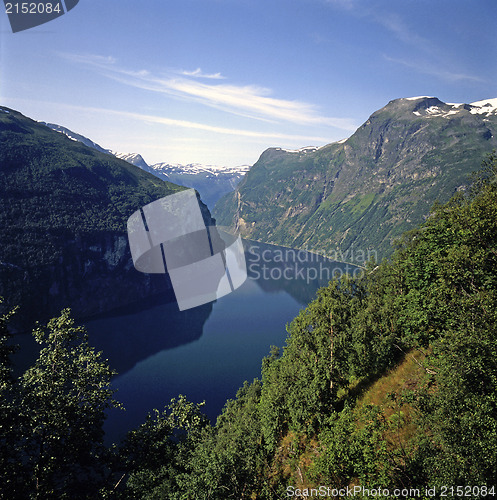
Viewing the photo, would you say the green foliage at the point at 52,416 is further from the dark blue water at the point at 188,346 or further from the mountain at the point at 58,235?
the mountain at the point at 58,235

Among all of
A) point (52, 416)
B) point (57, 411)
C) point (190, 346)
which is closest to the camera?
point (52, 416)

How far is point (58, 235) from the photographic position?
13962 centimetres

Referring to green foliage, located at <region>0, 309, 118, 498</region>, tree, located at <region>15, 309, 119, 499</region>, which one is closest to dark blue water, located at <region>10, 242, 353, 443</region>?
tree, located at <region>15, 309, 119, 499</region>

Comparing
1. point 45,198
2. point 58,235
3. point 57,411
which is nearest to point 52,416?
point 57,411

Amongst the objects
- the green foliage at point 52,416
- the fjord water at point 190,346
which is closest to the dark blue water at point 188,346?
the fjord water at point 190,346

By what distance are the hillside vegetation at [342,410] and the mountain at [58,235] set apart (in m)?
113

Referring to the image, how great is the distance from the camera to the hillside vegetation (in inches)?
536

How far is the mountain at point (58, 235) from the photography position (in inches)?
4852

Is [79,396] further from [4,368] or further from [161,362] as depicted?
[161,362]

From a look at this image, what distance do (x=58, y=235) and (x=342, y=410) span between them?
5929 inches

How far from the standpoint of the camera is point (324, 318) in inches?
1270

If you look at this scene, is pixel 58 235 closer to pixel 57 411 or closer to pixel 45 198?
pixel 45 198

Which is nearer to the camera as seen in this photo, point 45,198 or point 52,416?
point 52,416

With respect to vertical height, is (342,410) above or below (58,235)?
above
